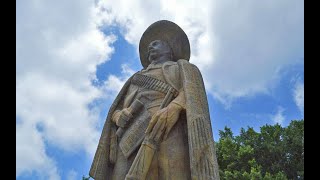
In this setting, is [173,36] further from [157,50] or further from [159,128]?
[159,128]

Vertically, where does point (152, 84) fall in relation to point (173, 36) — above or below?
below

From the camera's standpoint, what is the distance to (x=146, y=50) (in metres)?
9.21

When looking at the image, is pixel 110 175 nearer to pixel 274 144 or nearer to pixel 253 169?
pixel 253 169

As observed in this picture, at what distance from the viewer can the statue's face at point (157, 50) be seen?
8617 millimetres

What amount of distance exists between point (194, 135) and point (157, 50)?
2315 mm

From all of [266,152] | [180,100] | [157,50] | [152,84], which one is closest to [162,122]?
[180,100]

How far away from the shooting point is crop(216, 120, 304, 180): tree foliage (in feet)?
72.3

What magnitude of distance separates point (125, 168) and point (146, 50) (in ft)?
9.11

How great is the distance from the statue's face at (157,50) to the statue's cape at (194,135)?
687mm

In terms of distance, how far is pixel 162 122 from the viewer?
704cm
